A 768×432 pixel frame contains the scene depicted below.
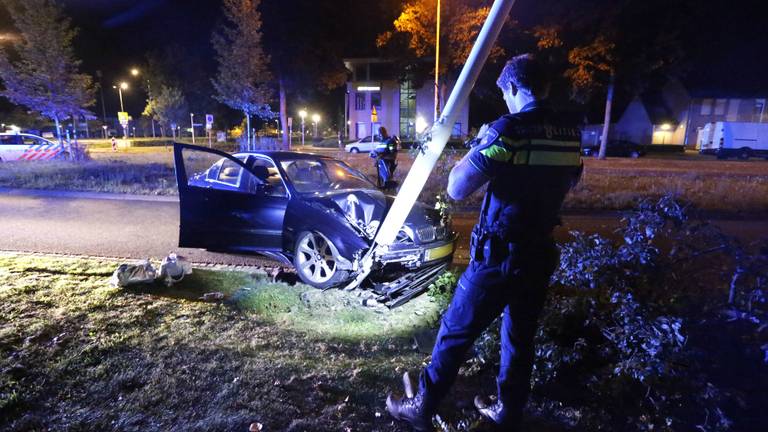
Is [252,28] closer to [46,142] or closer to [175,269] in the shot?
[46,142]

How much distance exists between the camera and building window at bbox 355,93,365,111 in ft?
142

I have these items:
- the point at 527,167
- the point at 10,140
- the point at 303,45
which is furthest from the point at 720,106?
the point at 10,140

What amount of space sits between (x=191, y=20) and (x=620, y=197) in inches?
1677

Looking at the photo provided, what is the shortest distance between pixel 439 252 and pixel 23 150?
22.3 meters

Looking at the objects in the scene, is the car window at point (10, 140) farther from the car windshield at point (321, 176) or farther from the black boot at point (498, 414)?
the black boot at point (498, 414)

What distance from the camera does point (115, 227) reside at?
7754 millimetres

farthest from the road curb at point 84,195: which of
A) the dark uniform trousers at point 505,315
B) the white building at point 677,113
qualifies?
the white building at point 677,113

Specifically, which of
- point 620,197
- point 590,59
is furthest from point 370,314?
point 590,59

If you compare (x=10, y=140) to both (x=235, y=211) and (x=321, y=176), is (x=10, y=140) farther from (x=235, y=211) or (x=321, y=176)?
(x=321, y=176)

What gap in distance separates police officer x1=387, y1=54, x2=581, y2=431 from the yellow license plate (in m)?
2.11

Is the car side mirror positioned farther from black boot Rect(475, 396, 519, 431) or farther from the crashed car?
black boot Rect(475, 396, 519, 431)

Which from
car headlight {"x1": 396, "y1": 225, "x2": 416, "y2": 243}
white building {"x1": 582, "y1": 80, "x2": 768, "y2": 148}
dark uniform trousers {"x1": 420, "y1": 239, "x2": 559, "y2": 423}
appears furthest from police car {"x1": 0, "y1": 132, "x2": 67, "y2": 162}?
Answer: white building {"x1": 582, "y1": 80, "x2": 768, "y2": 148}

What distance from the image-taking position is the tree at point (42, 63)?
17.4m

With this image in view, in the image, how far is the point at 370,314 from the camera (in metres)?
4.17
